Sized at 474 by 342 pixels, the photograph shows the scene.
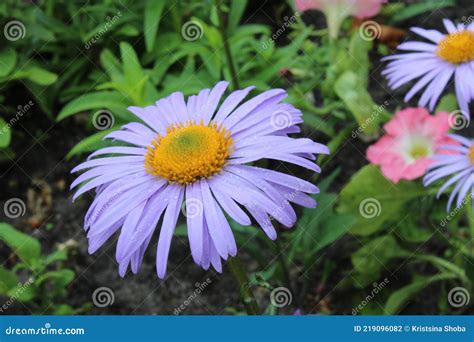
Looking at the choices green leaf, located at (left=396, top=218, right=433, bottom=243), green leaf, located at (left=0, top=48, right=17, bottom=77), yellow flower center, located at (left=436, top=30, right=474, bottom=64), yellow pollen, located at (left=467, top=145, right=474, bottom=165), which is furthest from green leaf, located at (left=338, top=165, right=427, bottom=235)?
green leaf, located at (left=0, top=48, right=17, bottom=77)

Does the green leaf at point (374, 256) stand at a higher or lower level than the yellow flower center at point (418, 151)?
lower

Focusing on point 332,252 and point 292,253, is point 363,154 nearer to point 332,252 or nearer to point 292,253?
point 332,252

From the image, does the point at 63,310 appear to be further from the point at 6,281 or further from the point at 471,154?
the point at 471,154

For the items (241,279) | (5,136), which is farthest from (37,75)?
(241,279)

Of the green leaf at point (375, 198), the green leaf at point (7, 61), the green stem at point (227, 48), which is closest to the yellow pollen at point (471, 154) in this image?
the green leaf at point (375, 198)

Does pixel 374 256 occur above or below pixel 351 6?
below

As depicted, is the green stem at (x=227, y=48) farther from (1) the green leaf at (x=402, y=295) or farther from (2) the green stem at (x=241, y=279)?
(1) the green leaf at (x=402, y=295)
